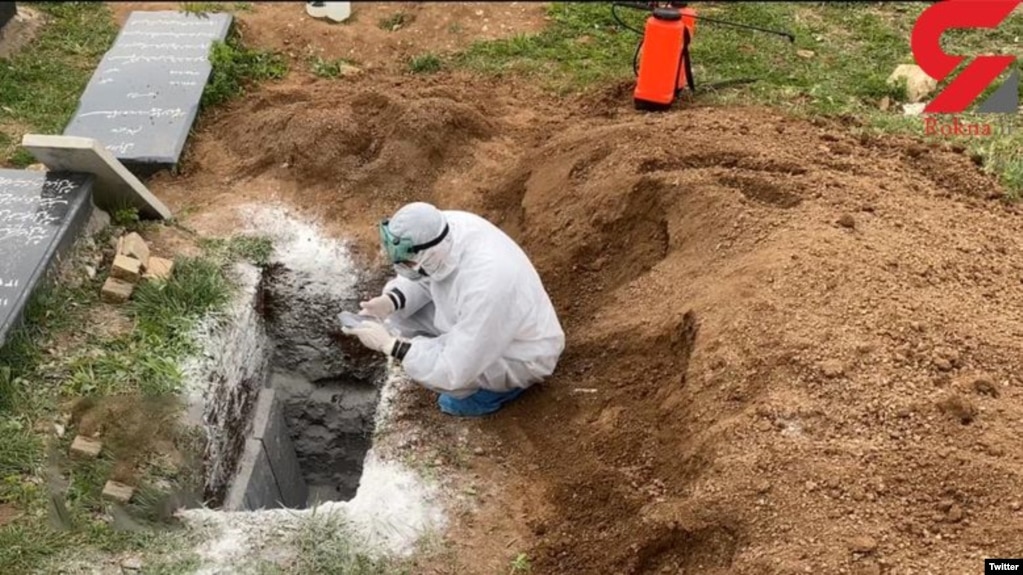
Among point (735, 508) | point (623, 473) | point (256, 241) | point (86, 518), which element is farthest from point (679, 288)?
point (86, 518)

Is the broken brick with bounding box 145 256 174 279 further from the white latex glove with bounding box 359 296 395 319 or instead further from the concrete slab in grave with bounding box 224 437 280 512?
the white latex glove with bounding box 359 296 395 319

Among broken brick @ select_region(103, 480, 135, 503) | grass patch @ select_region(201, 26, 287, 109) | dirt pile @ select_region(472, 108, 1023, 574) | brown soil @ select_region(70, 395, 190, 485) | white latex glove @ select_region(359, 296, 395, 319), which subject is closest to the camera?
dirt pile @ select_region(472, 108, 1023, 574)

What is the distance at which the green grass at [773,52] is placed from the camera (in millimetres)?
6801

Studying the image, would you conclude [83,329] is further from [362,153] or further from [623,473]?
[623,473]

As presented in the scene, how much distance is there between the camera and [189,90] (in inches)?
267

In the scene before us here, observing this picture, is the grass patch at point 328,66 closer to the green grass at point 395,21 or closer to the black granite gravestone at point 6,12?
the green grass at point 395,21

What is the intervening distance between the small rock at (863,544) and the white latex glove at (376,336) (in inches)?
86.9

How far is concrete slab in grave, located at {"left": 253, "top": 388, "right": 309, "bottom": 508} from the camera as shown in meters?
5.29

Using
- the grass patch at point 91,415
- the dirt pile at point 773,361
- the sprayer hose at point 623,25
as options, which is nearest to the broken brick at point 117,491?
the grass patch at point 91,415

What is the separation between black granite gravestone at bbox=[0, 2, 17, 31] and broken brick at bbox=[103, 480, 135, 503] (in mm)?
5119

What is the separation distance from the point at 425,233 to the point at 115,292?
1926 mm

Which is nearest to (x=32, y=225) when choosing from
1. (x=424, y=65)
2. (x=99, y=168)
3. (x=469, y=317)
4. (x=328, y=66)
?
(x=99, y=168)

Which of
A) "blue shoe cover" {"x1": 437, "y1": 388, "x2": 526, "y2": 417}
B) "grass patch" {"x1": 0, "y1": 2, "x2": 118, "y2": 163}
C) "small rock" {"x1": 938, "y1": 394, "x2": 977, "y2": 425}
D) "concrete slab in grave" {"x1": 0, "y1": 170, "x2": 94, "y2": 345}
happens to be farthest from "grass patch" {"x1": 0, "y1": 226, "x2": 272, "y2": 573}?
"small rock" {"x1": 938, "y1": 394, "x2": 977, "y2": 425}

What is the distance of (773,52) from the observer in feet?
24.7
